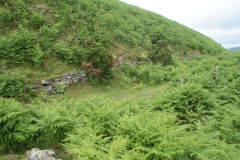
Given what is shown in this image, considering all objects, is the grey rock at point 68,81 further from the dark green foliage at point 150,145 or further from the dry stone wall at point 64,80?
the dark green foliage at point 150,145

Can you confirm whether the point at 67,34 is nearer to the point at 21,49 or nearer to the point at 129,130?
the point at 21,49

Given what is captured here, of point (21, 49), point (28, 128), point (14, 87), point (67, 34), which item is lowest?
point (14, 87)

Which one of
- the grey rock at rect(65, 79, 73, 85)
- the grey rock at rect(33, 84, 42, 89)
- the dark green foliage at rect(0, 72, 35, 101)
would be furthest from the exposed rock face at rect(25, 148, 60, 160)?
the grey rock at rect(65, 79, 73, 85)

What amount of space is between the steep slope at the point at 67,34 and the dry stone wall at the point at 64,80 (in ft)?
4.30

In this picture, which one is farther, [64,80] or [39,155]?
[64,80]

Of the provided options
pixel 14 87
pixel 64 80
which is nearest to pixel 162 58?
pixel 64 80

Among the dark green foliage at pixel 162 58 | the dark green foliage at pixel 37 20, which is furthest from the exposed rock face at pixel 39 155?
the dark green foliage at pixel 162 58

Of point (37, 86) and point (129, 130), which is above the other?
point (129, 130)

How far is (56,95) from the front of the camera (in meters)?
11.3

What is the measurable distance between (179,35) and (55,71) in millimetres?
23324

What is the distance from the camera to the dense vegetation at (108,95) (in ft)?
12.8

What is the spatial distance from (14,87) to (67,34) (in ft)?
25.1

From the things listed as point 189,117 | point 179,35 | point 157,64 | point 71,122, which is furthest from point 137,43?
point 71,122

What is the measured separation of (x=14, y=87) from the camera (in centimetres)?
956
